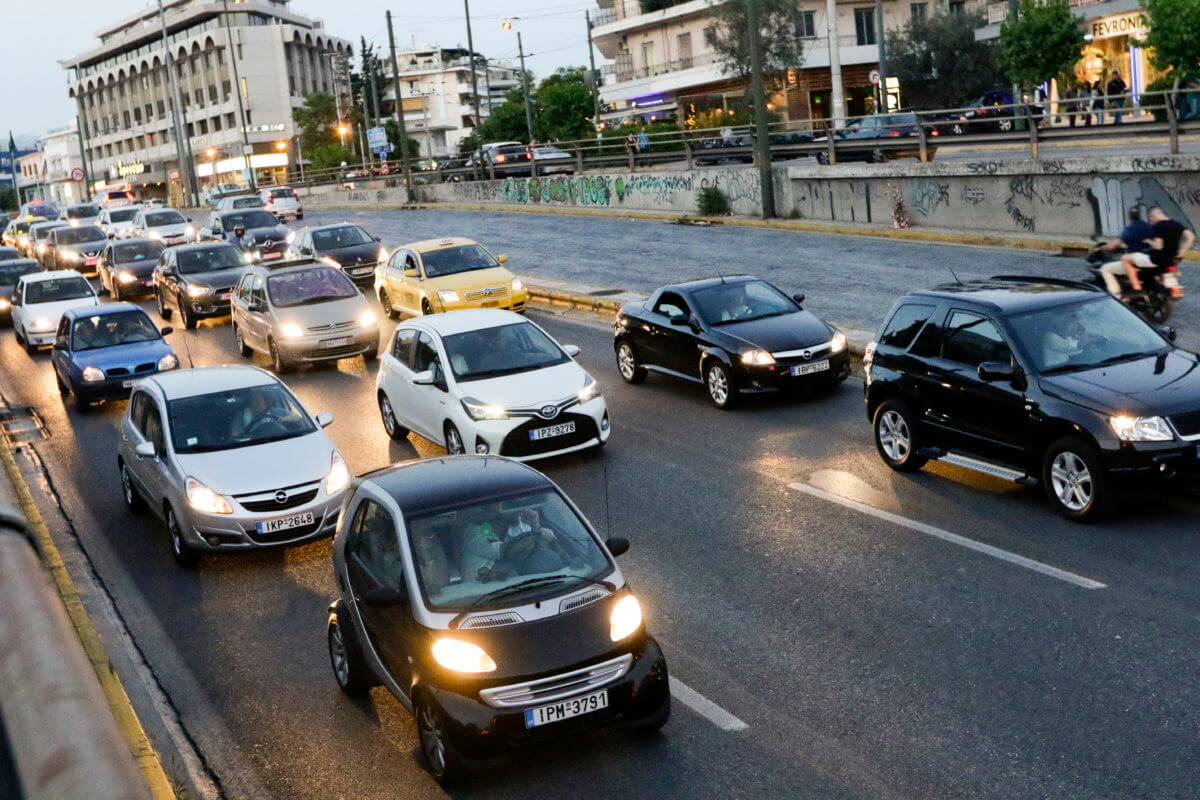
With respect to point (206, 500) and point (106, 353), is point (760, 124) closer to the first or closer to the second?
point (106, 353)

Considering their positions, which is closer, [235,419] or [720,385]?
[235,419]

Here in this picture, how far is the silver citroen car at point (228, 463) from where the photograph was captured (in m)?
11.7

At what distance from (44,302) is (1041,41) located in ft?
97.9

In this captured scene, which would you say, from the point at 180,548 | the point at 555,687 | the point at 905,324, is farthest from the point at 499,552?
the point at 905,324

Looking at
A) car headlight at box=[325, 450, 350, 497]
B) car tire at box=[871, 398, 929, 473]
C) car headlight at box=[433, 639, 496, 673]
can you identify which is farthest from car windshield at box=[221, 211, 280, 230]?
car headlight at box=[433, 639, 496, 673]

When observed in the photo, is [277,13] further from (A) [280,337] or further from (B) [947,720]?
(B) [947,720]

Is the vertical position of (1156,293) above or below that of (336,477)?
above

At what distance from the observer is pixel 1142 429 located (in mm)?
10391

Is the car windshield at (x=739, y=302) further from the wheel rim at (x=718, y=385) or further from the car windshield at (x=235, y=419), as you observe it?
the car windshield at (x=235, y=419)

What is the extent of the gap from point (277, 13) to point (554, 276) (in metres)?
114

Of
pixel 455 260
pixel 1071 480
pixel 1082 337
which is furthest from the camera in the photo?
pixel 455 260

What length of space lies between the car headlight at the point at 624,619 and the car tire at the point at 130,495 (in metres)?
7.99

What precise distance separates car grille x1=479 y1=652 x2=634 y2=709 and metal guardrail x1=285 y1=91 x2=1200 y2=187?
63.8 feet

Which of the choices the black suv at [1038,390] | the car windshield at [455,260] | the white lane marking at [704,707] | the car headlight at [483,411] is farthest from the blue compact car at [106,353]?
the white lane marking at [704,707]
